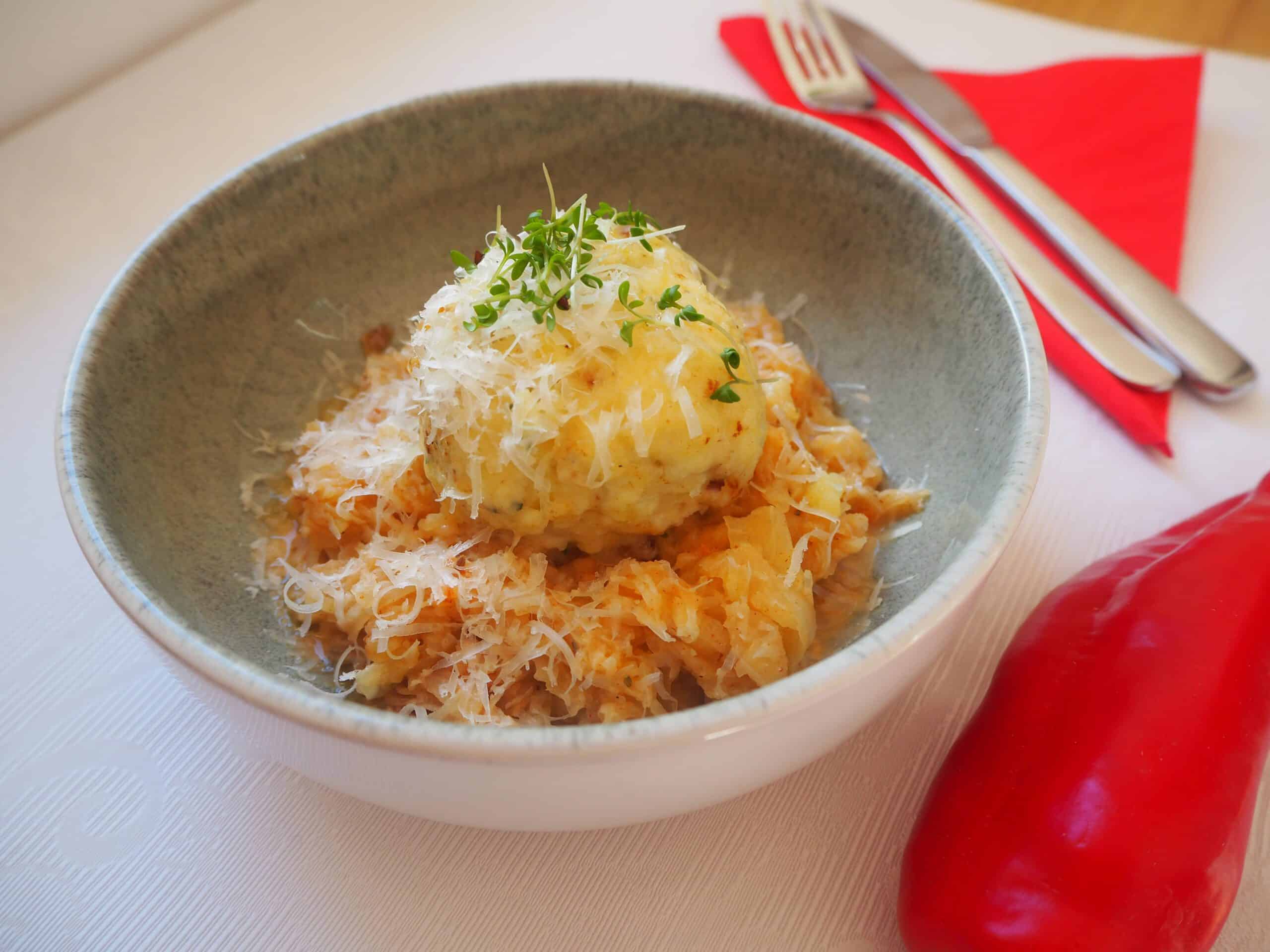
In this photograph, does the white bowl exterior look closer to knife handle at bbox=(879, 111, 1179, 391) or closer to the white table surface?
the white table surface

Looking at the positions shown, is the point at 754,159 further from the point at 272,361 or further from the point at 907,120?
the point at 272,361

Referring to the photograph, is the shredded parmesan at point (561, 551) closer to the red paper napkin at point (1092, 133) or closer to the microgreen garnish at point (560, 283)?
the microgreen garnish at point (560, 283)

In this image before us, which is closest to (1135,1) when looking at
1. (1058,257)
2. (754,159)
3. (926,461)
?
(1058,257)

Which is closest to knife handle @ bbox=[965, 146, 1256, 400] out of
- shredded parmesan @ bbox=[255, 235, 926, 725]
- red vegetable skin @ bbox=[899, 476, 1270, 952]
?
red vegetable skin @ bbox=[899, 476, 1270, 952]

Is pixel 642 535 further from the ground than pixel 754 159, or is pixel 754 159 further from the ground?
pixel 754 159

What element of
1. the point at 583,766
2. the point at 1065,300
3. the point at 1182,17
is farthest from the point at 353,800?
the point at 1182,17
